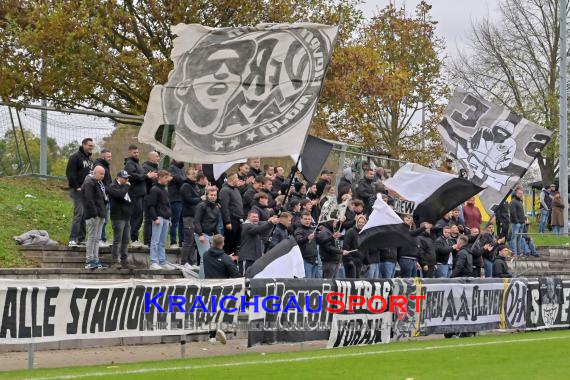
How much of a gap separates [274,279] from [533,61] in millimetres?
48509

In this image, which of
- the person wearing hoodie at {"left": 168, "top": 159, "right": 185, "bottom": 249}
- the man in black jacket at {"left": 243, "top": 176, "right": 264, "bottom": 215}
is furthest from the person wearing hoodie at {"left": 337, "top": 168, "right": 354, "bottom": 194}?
the person wearing hoodie at {"left": 168, "top": 159, "right": 185, "bottom": 249}

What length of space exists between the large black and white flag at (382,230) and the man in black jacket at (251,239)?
7.03ft

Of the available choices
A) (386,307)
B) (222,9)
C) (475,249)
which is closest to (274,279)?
(386,307)

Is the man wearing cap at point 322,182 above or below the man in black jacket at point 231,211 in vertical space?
above

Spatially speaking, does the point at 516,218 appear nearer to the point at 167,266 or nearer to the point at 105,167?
the point at 167,266

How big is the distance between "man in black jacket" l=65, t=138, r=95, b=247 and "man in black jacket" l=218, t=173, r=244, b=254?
7.96 feet

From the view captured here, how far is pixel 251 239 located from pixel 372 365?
526 centimetres

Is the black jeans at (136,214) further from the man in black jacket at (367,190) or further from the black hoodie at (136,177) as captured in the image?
the man in black jacket at (367,190)

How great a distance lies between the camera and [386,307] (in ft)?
58.9

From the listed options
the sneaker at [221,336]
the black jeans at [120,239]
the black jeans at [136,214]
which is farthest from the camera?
the black jeans at [136,214]

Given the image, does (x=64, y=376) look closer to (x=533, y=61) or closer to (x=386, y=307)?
(x=386, y=307)

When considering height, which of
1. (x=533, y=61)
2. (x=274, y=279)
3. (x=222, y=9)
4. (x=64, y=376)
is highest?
(x=533, y=61)

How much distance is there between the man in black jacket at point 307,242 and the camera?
19.6 metres

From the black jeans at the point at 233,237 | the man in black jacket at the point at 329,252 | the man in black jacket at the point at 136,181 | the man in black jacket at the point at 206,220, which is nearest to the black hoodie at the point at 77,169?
the man in black jacket at the point at 136,181
